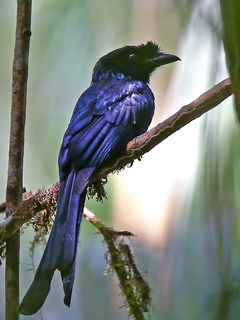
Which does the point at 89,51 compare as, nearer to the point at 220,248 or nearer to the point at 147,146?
the point at 147,146

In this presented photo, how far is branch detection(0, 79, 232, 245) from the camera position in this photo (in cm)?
160

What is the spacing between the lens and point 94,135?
242 cm

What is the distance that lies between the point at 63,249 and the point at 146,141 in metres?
0.51

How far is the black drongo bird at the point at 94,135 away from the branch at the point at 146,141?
11cm

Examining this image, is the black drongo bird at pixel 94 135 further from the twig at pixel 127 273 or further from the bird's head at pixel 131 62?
the twig at pixel 127 273

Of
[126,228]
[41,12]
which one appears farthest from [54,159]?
[41,12]

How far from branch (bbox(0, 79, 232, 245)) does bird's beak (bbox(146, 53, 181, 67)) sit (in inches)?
32.5

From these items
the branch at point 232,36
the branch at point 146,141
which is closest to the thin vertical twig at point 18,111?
the branch at point 146,141

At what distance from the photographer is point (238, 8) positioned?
0.61m

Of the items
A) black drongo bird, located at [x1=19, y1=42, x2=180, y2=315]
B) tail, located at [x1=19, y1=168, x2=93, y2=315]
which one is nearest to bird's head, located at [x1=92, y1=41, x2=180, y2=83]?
black drongo bird, located at [x1=19, y1=42, x2=180, y2=315]

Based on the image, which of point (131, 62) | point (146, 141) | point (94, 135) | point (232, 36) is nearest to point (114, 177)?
point (131, 62)

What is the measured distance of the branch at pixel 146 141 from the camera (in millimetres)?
1601

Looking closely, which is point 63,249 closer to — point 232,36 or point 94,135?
point 94,135

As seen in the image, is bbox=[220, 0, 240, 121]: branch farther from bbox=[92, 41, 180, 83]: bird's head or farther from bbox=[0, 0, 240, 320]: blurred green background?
bbox=[92, 41, 180, 83]: bird's head
